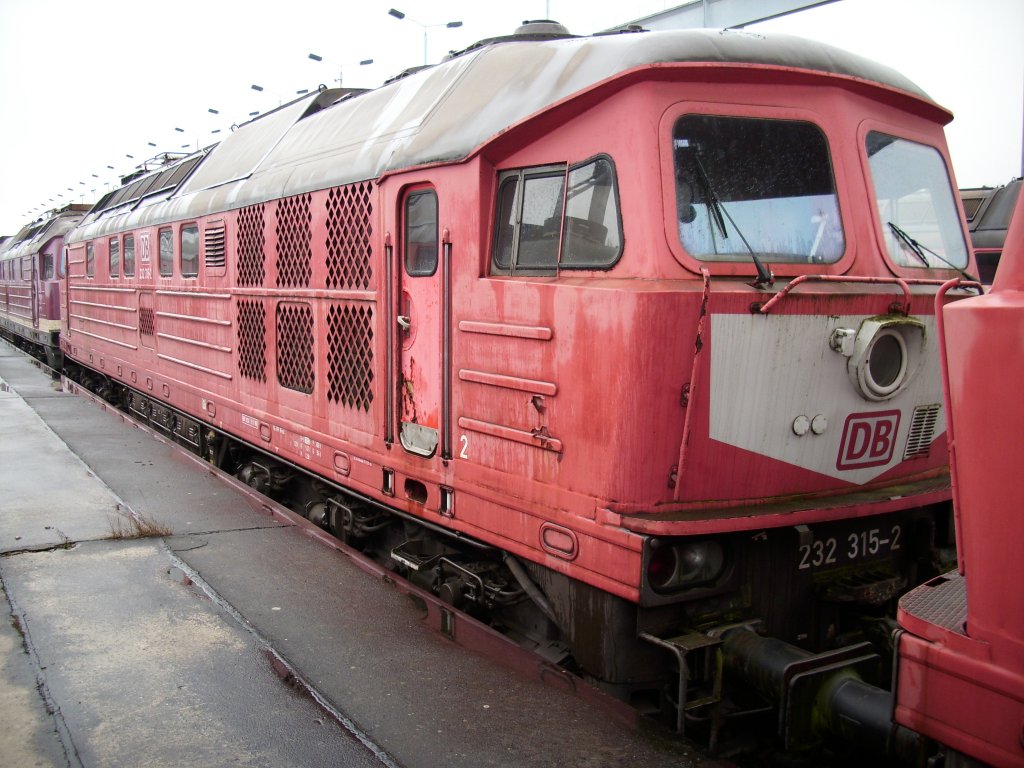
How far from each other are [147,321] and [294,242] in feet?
16.4

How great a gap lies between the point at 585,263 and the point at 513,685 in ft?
6.34

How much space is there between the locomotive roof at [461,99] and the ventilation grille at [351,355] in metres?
0.85

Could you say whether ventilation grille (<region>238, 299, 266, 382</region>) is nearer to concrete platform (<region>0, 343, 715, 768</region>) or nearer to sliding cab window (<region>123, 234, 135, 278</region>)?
concrete platform (<region>0, 343, 715, 768</region>)

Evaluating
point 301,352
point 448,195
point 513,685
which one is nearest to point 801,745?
point 513,685

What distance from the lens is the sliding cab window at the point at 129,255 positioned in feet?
36.2

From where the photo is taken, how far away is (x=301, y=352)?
6234mm

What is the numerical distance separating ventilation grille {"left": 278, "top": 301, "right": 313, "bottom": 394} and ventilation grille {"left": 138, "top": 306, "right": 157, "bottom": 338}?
4.19 m

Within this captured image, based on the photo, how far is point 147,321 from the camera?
1034 cm

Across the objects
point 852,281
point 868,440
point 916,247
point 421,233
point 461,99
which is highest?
point 461,99

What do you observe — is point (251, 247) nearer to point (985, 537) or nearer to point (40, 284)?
point (985, 537)

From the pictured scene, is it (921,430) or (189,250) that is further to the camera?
(189,250)

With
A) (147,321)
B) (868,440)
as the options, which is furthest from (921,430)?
(147,321)

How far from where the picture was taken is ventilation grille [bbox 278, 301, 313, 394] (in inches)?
242

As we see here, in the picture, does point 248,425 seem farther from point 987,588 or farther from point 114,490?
point 987,588
